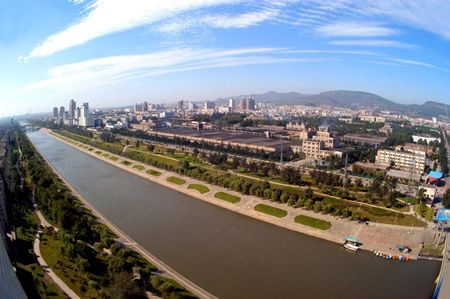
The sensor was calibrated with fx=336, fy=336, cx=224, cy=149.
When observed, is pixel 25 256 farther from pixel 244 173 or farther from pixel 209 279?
pixel 244 173

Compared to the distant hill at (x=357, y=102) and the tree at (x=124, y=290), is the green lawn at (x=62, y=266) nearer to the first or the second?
the tree at (x=124, y=290)

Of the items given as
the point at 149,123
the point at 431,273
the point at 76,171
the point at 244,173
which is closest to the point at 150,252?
the point at 431,273

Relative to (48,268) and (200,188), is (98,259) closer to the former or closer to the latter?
(48,268)

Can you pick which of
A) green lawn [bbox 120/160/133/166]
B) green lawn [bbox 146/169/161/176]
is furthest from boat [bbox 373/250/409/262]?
green lawn [bbox 120/160/133/166]

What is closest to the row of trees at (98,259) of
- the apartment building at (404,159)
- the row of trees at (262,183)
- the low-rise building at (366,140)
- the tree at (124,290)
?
the tree at (124,290)

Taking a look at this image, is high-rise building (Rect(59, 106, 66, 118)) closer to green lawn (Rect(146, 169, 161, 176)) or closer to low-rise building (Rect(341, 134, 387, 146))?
green lawn (Rect(146, 169, 161, 176))
